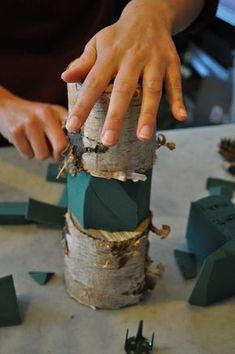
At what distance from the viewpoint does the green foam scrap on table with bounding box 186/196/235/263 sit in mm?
701

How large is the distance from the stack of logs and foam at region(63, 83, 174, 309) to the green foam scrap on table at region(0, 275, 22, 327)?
83 mm

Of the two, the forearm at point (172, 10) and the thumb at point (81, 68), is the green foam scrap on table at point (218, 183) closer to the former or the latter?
the forearm at point (172, 10)

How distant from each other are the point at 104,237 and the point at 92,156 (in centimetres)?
11

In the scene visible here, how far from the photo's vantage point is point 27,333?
0.62 m

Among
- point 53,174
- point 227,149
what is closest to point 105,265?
point 53,174

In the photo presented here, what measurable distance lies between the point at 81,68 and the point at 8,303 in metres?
0.29

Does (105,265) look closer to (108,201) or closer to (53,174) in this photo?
(108,201)

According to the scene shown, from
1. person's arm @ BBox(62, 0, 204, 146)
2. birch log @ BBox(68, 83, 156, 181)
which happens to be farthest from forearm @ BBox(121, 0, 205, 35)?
birch log @ BBox(68, 83, 156, 181)

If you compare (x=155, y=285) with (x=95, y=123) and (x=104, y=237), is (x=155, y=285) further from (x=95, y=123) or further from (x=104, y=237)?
(x=95, y=123)

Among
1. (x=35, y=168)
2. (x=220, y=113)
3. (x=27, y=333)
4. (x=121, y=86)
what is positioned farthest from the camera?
(x=220, y=113)

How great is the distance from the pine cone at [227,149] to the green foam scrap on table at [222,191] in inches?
3.3

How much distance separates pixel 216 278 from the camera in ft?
2.16

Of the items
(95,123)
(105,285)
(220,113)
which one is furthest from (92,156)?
(220,113)

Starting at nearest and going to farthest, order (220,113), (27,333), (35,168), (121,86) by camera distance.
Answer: (121,86) < (27,333) < (35,168) < (220,113)
